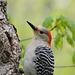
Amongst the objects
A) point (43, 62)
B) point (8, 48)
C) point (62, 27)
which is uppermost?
point (62, 27)

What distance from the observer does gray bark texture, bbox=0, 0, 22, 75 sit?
4203 mm

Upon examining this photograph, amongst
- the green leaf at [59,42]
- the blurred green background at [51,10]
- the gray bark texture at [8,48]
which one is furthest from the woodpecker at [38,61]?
the blurred green background at [51,10]

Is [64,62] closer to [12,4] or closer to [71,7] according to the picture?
[71,7]

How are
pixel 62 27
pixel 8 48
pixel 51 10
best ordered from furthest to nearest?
1. pixel 51 10
2. pixel 62 27
3. pixel 8 48

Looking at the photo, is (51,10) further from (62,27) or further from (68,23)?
(68,23)

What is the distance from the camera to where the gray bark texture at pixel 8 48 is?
4203 mm

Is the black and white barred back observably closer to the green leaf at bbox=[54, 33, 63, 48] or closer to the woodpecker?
the woodpecker

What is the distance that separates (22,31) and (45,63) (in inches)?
37.7

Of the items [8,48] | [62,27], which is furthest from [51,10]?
[8,48]

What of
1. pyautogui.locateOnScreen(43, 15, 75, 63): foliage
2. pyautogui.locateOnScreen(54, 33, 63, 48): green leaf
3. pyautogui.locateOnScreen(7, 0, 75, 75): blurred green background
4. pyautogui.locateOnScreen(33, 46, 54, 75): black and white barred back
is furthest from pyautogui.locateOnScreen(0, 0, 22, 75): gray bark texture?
pyautogui.locateOnScreen(7, 0, 75, 75): blurred green background

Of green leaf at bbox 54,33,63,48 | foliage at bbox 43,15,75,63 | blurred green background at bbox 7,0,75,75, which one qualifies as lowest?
green leaf at bbox 54,33,63,48

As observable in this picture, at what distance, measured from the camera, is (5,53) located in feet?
14.0

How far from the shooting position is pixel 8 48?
14.0ft

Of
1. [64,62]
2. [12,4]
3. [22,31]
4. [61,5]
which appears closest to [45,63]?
[22,31]
